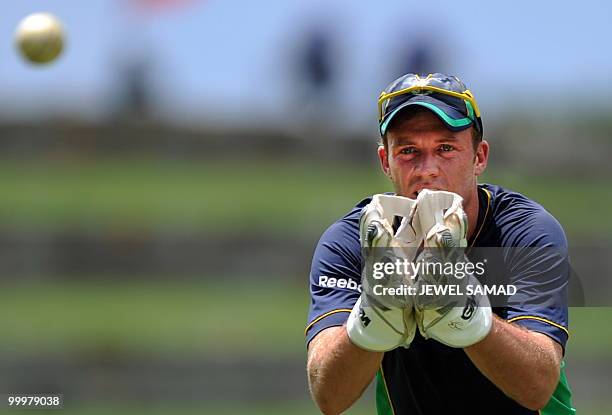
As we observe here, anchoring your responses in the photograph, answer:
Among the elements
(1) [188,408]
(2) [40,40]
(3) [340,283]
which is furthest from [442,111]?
(1) [188,408]

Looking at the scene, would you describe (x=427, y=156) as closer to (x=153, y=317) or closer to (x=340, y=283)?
(x=340, y=283)

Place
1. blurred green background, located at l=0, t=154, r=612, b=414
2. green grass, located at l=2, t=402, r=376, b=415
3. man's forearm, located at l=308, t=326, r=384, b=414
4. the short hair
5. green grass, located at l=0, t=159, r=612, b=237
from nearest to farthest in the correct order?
man's forearm, located at l=308, t=326, r=384, b=414
the short hair
green grass, located at l=2, t=402, r=376, b=415
blurred green background, located at l=0, t=154, r=612, b=414
green grass, located at l=0, t=159, r=612, b=237

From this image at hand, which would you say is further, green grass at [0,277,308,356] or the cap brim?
green grass at [0,277,308,356]

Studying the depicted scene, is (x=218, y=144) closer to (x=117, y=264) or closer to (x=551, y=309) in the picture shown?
(x=117, y=264)

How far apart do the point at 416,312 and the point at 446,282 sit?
226 mm

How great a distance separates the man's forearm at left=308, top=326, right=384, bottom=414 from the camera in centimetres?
436

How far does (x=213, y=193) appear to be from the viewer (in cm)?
1919

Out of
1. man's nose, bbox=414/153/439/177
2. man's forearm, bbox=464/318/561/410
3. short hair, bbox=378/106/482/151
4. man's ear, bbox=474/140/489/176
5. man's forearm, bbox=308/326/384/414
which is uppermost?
short hair, bbox=378/106/482/151

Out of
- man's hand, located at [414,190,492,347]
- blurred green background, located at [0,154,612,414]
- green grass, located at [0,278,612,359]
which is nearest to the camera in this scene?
man's hand, located at [414,190,492,347]

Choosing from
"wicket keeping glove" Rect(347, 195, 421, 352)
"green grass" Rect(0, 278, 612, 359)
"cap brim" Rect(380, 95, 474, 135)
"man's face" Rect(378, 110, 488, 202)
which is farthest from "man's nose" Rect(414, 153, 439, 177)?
"green grass" Rect(0, 278, 612, 359)

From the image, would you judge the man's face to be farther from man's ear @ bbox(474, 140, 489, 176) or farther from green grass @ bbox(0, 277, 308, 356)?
green grass @ bbox(0, 277, 308, 356)

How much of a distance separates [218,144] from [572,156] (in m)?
6.14

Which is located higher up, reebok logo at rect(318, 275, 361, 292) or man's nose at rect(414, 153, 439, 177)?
man's nose at rect(414, 153, 439, 177)

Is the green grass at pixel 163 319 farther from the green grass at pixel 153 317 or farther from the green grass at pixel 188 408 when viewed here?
the green grass at pixel 188 408
